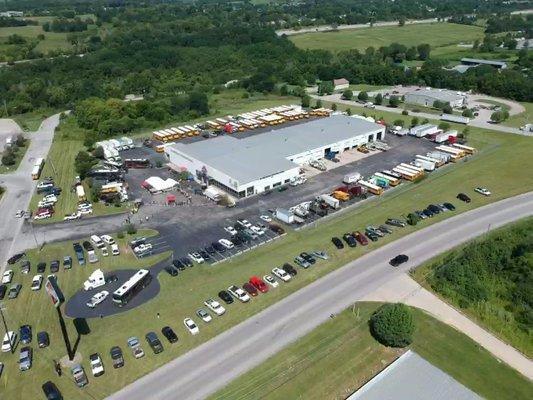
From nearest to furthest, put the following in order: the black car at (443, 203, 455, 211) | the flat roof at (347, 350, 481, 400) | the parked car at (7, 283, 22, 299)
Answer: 1. the flat roof at (347, 350, 481, 400)
2. the parked car at (7, 283, 22, 299)
3. the black car at (443, 203, 455, 211)

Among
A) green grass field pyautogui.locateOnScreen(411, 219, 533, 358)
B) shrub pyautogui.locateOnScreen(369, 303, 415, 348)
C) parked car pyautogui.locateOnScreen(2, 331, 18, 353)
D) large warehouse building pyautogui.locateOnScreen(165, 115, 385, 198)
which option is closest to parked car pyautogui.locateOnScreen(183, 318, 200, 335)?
parked car pyautogui.locateOnScreen(2, 331, 18, 353)

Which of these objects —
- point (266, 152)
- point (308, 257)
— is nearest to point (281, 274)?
point (308, 257)

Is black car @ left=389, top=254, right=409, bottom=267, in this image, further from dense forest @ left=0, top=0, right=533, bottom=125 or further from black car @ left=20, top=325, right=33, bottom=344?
dense forest @ left=0, top=0, right=533, bottom=125

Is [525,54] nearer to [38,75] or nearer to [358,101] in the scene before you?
[358,101]

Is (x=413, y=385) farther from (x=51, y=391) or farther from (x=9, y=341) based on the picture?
(x=9, y=341)

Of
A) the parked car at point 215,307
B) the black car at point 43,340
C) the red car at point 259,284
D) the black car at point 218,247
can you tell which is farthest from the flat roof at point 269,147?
the black car at point 43,340
